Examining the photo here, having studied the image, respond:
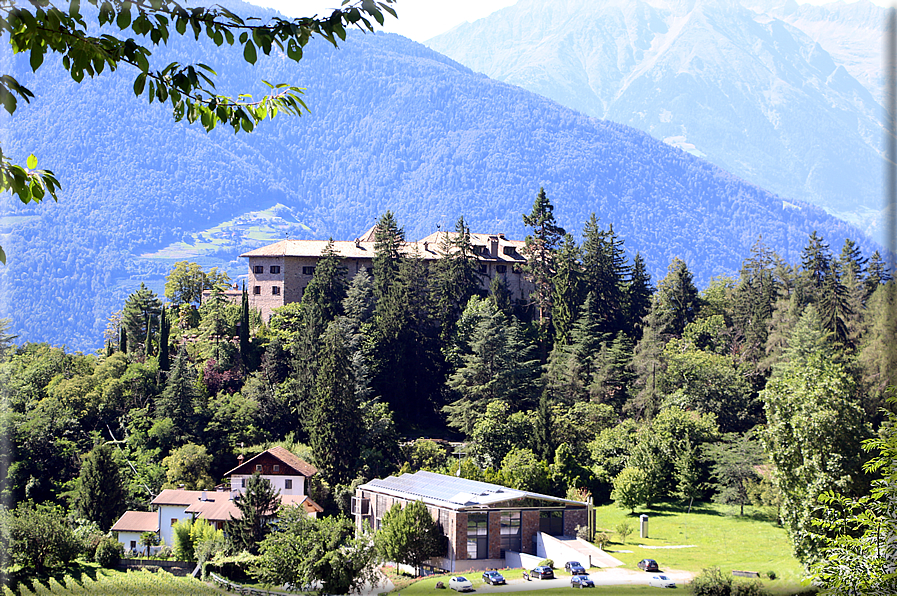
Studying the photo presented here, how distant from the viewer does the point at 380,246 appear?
3295 inches

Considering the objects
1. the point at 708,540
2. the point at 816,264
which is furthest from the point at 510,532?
the point at 816,264

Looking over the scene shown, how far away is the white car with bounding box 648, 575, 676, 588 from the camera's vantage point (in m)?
41.3

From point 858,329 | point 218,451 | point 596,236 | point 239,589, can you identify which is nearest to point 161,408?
point 218,451

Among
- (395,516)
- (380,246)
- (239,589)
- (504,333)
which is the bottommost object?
(239,589)

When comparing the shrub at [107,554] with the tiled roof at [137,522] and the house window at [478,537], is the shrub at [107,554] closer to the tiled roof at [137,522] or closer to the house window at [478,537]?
the tiled roof at [137,522]

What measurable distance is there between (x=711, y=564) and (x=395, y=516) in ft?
60.2

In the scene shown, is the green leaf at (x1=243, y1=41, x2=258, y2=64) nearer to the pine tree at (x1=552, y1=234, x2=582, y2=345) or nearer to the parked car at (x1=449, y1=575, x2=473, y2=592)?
the parked car at (x1=449, y1=575, x2=473, y2=592)

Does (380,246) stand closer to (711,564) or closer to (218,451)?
(218,451)

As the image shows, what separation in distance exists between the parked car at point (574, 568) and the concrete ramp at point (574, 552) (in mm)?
1275

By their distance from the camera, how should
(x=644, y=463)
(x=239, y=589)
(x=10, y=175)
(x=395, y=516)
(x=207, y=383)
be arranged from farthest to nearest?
(x=207, y=383) < (x=644, y=463) < (x=395, y=516) < (x=239, y=589) < (x=10, y=175)

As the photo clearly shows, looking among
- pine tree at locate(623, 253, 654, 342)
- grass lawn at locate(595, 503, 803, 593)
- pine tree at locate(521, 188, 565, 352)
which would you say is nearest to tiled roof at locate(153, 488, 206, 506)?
grass lawn at locate(595, 503, 803, 593)

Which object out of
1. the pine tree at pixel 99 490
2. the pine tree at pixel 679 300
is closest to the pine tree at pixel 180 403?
the pine tree at pixel 99 490

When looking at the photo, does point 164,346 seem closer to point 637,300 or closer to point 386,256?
point 386,256

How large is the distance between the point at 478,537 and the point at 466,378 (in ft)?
70.4
